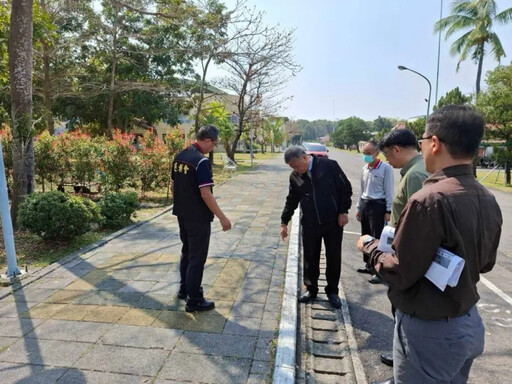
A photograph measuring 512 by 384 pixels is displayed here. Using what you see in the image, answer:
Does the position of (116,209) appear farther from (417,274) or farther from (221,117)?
(221,117)

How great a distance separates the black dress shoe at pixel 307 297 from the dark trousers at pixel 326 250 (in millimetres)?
108

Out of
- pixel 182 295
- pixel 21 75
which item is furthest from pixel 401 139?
pixel 21 75

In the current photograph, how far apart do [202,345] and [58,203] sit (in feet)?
11.8

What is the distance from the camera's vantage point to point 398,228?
5.16 feet

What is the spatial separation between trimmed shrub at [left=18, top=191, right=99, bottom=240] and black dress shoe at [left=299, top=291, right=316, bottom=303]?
3561mm

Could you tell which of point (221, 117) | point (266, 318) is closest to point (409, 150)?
point (266, 318)

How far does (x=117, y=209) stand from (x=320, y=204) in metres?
4.61

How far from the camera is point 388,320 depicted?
3.69 m

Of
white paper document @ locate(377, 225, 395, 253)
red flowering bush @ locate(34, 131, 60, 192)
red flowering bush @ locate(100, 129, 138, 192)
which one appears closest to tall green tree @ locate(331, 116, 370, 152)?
red flowering bush @ locate(100, 129, 138, 192)

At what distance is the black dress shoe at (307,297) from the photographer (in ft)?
13.0

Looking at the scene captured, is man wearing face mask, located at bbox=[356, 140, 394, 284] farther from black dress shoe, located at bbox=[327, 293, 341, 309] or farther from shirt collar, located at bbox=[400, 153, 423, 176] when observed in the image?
shirt collar, located at bbox=[400, 153, 423, 176]

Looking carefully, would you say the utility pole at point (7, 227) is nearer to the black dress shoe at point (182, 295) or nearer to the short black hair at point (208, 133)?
the black dress shoe at point (182, 295)

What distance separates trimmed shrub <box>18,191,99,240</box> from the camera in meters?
5.21

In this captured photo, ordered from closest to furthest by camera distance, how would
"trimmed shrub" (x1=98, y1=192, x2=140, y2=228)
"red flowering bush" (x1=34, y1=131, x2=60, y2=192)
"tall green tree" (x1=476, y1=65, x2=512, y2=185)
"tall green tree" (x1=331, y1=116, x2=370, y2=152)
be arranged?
"trimmed shrub" (x1=98, y1=192, x2=140, y2=228), "red flowering bush" (x1=34, y1=131, x2=60, y2=192), "tall green tree" (x1=476, y1=65, x2=512, y2=185), "tall green tree" (x1=331, y1=116, x2=370, y2=152)
